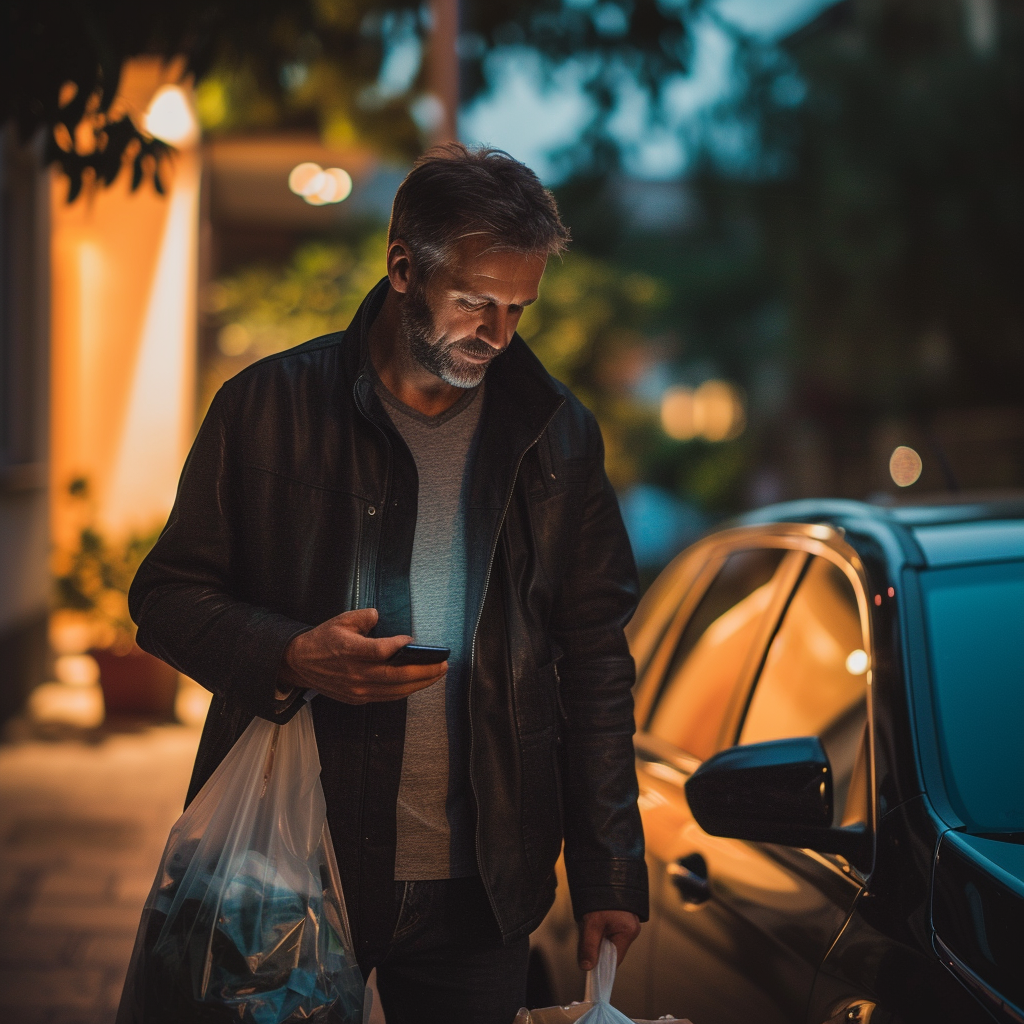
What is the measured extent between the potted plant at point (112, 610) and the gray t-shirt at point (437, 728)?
21.3 ft

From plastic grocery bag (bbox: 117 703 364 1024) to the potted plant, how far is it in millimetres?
6505

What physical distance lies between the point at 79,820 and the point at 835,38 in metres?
19.0

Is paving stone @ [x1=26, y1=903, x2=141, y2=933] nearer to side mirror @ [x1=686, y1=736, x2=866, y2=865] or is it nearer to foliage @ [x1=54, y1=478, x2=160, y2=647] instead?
side mirror @ [x1=686, y1=736, x2=866, y2=865]

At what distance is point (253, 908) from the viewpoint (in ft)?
6.19

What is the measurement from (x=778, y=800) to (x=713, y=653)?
1249 millimetres

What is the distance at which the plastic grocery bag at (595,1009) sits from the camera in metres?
2.06

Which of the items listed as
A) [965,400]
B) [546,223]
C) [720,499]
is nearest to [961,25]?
[965,400]

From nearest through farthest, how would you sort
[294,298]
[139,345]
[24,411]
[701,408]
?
[24,411] → [139,345] → [294,298] → [701,408]

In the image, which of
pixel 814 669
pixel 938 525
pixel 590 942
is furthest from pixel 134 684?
pixel 590 942

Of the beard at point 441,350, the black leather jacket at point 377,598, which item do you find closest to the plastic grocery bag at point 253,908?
the black leather jacket at point 377,598

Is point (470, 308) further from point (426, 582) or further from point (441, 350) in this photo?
point (426, 582)

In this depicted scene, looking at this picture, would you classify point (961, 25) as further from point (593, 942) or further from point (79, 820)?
point (593, 942)

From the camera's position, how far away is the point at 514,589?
2.12m

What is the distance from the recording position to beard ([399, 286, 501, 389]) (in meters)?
2.06
